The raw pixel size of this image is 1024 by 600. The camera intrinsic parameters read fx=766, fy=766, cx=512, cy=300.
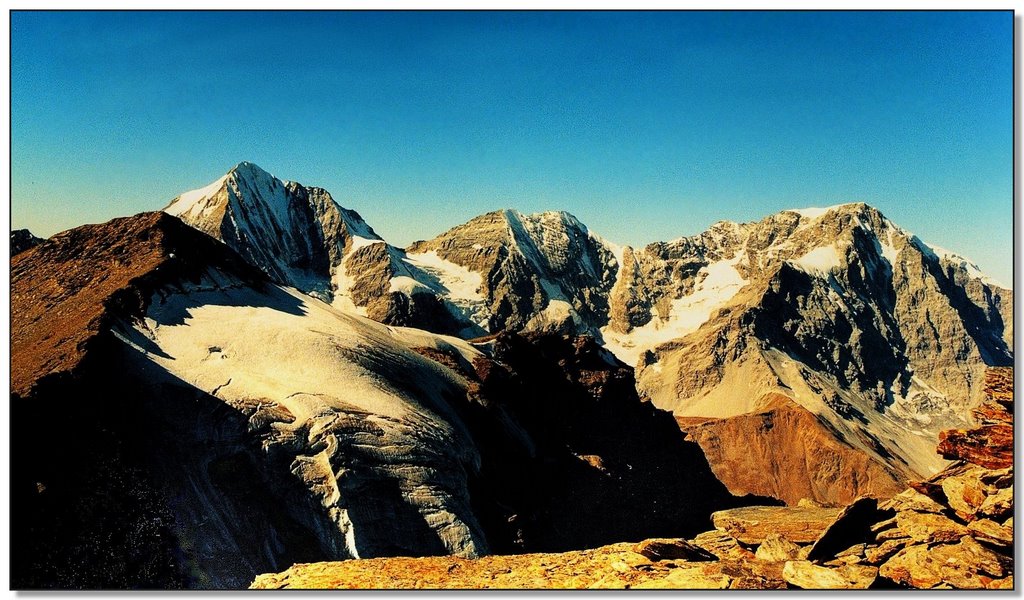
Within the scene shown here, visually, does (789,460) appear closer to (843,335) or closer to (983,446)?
(843,335)

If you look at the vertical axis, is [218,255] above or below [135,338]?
above

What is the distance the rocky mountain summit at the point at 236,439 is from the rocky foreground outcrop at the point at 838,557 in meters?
3.86

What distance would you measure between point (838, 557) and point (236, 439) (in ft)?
53.1

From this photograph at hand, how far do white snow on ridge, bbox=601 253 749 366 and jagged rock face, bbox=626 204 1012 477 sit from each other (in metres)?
0.63

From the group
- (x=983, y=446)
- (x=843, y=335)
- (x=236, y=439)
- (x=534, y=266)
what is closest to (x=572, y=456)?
(x=236, y=439)

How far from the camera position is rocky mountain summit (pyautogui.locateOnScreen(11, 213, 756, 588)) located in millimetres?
18828

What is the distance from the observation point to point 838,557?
14961 millimetres

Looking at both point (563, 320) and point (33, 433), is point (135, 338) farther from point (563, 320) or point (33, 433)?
point (563, 320)

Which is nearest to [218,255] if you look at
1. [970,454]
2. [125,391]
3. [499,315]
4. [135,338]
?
[135,338]

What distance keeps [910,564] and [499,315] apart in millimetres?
127862

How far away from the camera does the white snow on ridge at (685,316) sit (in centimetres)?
16400

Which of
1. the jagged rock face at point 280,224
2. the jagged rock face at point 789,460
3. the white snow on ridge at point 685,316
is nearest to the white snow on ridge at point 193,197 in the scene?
the jagged rock face at point 280,224

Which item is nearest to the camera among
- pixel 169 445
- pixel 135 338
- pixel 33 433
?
pixel 33 433

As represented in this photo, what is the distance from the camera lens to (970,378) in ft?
539
